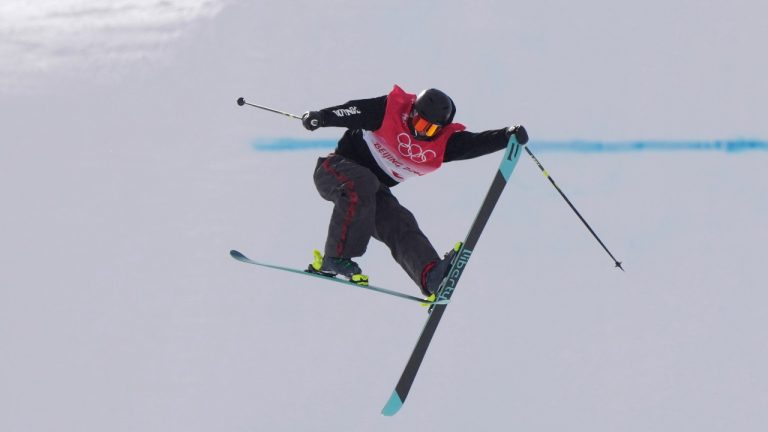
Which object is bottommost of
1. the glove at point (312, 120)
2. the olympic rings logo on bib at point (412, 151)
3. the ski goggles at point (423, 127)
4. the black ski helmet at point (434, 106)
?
the glove at point (312, 120)

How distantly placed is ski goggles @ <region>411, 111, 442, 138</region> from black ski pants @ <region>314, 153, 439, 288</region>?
0.48 m

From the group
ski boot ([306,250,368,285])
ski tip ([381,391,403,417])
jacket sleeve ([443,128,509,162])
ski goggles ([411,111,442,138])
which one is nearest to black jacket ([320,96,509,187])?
jacket sleeve ([443,128,509,162])

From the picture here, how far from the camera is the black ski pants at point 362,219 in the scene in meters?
7.58

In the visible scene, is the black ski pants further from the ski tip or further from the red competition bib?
the ski tip

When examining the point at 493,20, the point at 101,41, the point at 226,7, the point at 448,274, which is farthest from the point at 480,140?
the point at 101,41

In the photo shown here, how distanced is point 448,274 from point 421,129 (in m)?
1.06

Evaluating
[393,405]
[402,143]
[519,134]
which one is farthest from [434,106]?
[393,405]

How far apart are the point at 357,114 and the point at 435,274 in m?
1.29

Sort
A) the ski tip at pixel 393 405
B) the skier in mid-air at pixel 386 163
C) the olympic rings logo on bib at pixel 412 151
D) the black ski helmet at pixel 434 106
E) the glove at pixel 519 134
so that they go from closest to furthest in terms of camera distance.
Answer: the black ski helmet at pixel 434 106, the skier in mid-air at pixel 386 163, the glove at pixel 519 134, the olympic rings logo on bib at pixel 412 151, the ski tip at pixel 393 405

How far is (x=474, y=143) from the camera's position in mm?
Result: 7812

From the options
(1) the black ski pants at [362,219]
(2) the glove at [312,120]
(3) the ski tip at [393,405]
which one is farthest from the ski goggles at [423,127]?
(3) the ski tip at [393,405]

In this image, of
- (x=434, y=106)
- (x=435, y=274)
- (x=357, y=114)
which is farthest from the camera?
(x=357, y=114)

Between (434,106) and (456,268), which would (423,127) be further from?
(456,268)

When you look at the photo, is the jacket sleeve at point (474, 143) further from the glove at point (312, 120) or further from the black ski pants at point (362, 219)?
the glove at point (312, 120)
